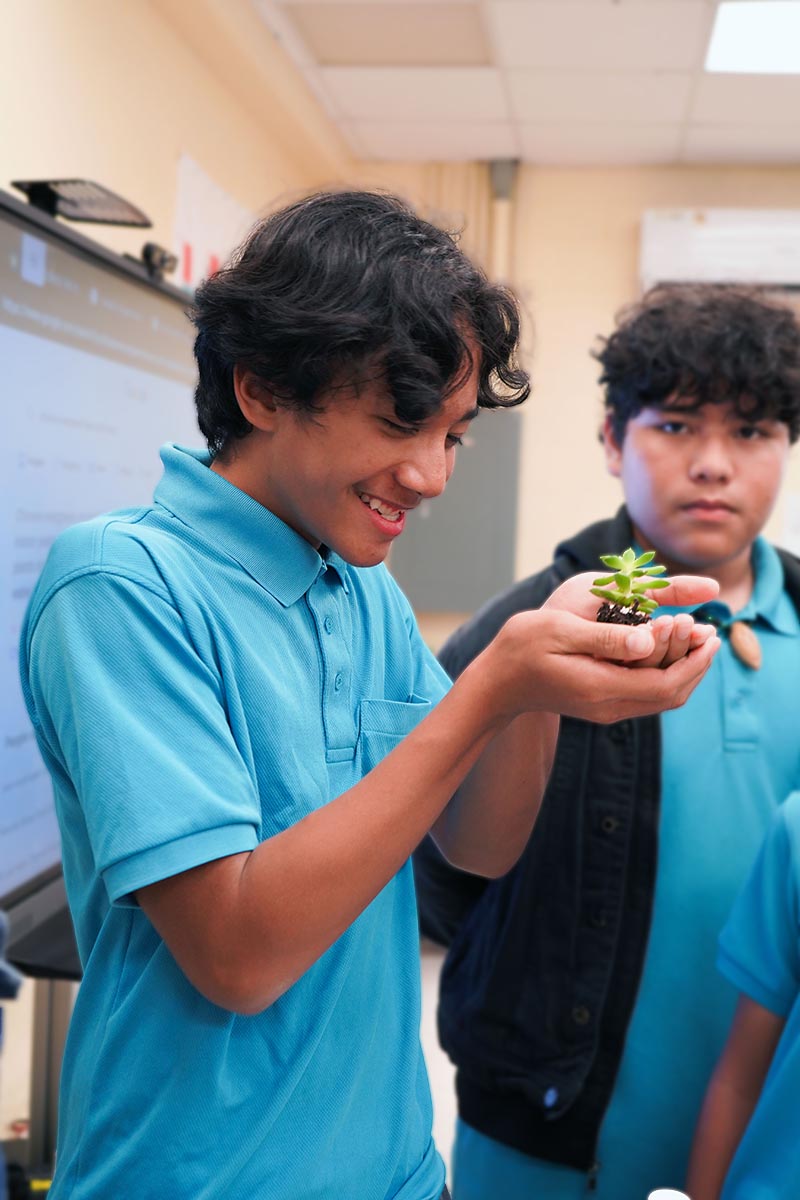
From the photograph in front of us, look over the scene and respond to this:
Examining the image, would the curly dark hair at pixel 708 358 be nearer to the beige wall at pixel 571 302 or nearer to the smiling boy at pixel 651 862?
the smiling boy at pixel 651 862

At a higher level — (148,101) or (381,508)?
(148,101)

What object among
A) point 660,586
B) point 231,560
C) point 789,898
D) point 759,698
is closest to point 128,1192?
point 231,560

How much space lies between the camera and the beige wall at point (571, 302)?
4785 mm

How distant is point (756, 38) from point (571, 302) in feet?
5.17

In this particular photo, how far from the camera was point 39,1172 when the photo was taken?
1.98 m

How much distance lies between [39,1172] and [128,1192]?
1.44m

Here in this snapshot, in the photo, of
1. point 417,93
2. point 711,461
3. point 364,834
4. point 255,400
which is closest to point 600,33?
point 417,93

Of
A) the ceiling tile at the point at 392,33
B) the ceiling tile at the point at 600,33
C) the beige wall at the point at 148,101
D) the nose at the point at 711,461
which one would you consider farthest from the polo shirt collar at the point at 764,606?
the ceiling tile at the point at 392,33

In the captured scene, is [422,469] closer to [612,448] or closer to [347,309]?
[347,309]

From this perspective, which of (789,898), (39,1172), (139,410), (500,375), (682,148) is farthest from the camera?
(682,148)

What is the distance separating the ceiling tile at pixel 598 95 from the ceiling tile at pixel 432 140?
25 cm

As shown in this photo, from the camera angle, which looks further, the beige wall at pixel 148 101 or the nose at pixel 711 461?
the beige wall at pixel 148 101

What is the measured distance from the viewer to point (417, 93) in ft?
12.8

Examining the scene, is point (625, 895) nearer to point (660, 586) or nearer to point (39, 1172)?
point (660, 586)
